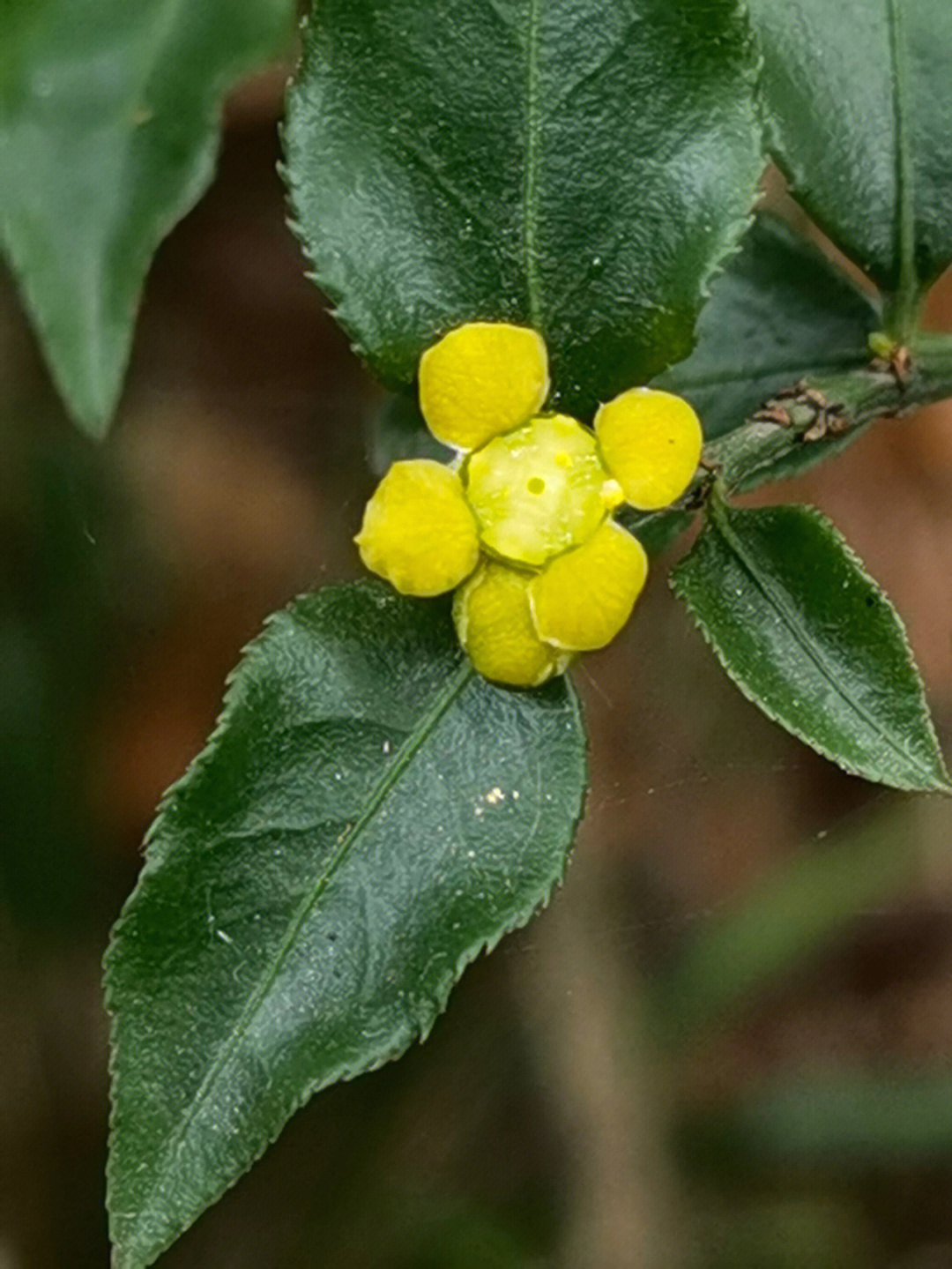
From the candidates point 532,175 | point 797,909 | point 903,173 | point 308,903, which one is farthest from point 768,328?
point 797,909

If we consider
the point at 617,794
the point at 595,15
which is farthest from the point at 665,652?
the point at 595,15

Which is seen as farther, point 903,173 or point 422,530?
point 903,173

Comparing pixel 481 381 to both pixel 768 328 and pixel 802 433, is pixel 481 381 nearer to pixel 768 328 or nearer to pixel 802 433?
pixel 802 433

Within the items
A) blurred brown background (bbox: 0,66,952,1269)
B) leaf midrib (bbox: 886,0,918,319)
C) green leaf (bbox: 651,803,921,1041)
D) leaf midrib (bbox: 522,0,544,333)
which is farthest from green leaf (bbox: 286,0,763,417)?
green leaf (bbox: 651,803,921,1041)

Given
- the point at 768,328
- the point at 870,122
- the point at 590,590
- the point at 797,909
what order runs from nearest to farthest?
the point at 590,590, the point at 870,122, the point at 768,328, the point at 797,909

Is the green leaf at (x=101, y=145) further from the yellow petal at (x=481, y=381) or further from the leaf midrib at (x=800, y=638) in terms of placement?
Result: the leaf midrib at (x=800, y=638)

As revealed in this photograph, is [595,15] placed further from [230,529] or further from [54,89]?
[230,529]

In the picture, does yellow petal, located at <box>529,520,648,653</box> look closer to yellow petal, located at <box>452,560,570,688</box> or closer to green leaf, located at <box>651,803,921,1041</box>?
yellow petal, located at <box>452,560,570,688</box>

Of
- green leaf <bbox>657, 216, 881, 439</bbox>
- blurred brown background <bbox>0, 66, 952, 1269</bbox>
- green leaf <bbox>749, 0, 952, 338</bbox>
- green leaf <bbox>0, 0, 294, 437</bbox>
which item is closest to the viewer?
green leaf <bbox>0, 0, 294, 437</bbox>
